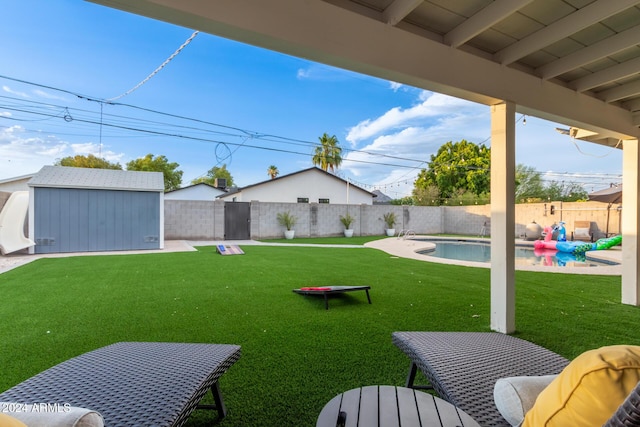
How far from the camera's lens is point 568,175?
85.6 feet

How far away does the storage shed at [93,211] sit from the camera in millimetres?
10258

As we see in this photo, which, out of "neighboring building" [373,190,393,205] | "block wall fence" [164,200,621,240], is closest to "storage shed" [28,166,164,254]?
"block wall fence" [164,200,621,240]

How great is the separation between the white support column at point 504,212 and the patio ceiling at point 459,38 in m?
0.25

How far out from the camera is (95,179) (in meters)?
11.3

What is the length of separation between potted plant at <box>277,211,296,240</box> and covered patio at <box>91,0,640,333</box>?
42.5 ft

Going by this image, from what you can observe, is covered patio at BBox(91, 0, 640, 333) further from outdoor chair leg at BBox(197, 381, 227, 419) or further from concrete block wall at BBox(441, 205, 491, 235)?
concrete block wall at BBox(441, 205, 491, 235)

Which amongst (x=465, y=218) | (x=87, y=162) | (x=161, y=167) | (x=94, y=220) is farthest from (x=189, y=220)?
(x=161, y=167)

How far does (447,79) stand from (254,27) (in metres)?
1.85

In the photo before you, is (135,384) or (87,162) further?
(87,162)

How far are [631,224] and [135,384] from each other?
6300 mm

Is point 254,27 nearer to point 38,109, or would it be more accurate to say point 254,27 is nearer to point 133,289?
point 133,289

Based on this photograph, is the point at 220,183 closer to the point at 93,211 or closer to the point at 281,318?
the point at 93,211

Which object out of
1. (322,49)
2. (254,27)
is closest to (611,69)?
(322,49)

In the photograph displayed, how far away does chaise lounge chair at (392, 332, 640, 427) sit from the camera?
58.2 inches
